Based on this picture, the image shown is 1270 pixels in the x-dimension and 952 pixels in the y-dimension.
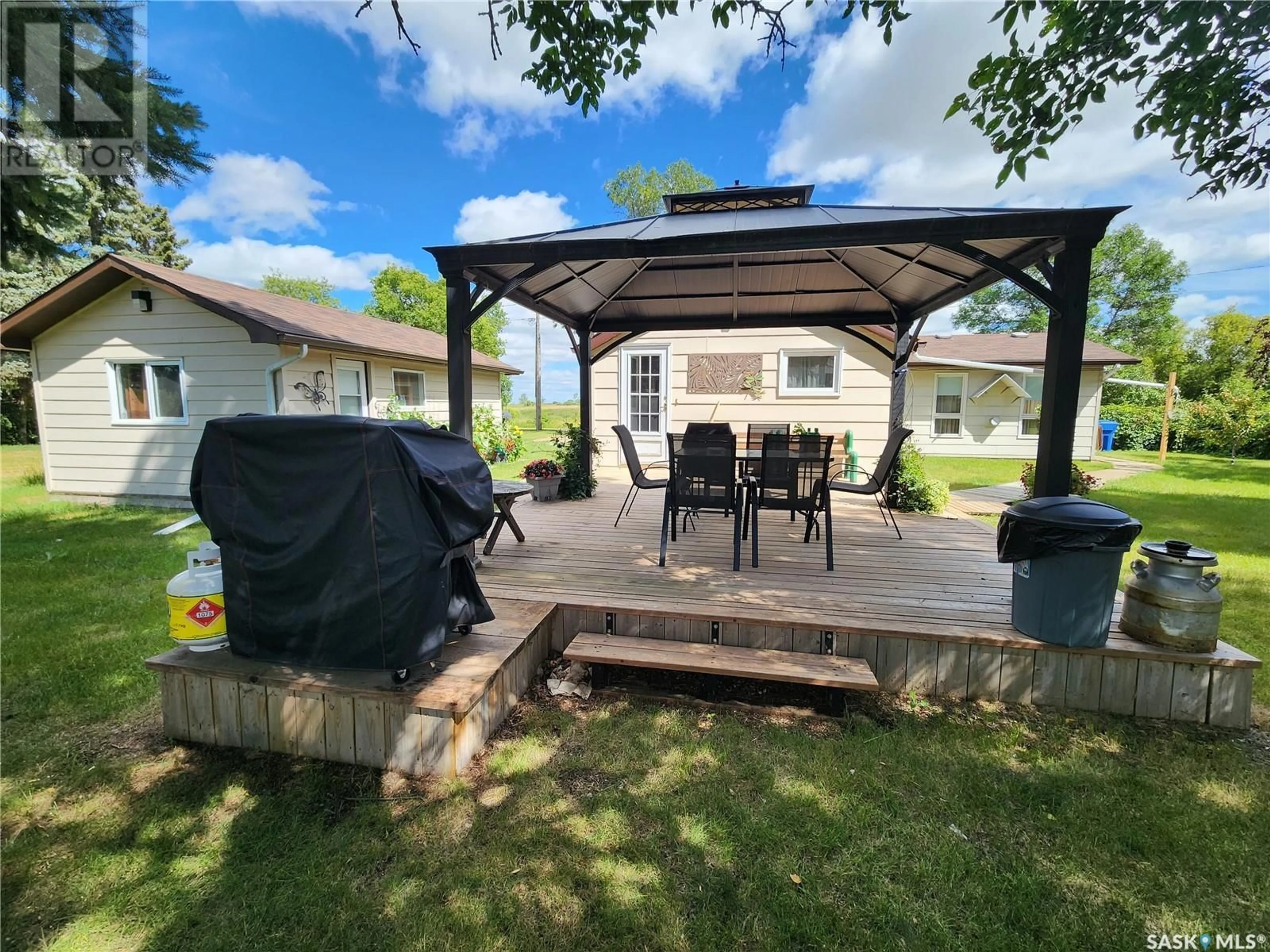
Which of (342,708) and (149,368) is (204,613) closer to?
(342,708)

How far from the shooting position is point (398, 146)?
41.8ft

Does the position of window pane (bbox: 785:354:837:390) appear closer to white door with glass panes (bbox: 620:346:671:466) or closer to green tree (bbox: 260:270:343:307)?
white door with glass panes (bbox: 620:346:671:466)

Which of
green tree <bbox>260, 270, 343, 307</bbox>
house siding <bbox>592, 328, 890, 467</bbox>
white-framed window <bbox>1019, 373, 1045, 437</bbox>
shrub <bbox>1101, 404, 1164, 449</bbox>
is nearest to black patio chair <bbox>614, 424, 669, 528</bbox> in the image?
house siding <bbox>592, 328, 890, 467</bbox>

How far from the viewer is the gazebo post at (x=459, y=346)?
Answer: 3510mm

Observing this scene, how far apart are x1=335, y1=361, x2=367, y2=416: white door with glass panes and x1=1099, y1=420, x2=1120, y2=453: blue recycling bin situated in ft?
59.8

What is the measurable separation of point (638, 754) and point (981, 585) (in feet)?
8.21

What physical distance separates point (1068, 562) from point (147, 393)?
413 inches

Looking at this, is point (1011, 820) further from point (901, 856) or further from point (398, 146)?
point (398, 146)

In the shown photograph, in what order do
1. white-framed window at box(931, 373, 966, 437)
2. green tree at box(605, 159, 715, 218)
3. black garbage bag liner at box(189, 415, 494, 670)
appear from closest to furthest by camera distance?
black garbage bag liner at box(189, 415, 494, 670), white-framed window at box(931, 373, 966, 437), green tree at box(605, 159, 715, 218)

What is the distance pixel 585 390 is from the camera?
22.0 ft

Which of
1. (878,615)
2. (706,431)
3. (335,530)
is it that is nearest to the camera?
(335,530)

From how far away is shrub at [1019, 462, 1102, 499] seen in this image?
231 inches

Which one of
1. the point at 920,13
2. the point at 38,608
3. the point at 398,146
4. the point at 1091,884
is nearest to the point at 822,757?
the point at 1091,884

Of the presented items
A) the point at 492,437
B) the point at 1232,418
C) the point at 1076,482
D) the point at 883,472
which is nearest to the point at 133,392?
the point at 492,437
